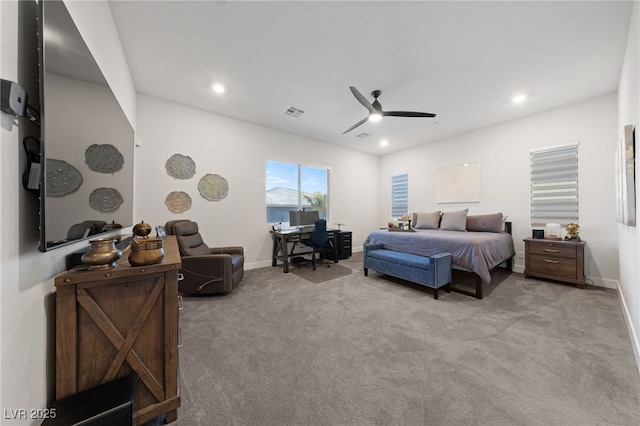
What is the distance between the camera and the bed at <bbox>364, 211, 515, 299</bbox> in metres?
3.06

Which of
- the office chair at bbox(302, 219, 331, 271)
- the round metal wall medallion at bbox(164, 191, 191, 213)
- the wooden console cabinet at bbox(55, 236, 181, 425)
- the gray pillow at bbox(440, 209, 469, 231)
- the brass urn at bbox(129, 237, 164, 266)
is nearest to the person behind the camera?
the wooden console cabinet at bbox(55, 236, 181, 425)

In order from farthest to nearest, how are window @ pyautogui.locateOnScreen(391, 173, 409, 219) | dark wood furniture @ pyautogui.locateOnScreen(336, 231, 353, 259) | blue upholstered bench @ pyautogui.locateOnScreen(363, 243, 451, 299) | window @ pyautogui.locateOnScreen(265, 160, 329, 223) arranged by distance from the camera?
window @ pyautogui.locateOnScreen(391, 173, 409, 219) → dark wood furniture @ pyautogui.locateOnScreen(336, 231, 353, 259) → window @ pyautogui.locateOnScreen(265, 160, 329, 223) → blue upholstered bench @ pyautogui.locateOnScreen(363, 243, 451, 299)

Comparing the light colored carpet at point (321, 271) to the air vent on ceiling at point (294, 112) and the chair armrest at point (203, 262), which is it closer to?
the chair armrest at point (203, 262)

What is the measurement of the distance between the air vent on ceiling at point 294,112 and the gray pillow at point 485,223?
13.3ft

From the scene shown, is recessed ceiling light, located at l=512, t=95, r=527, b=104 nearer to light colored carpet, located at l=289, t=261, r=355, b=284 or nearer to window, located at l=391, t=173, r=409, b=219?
window, located at l=391, t=173, r=409, b=219

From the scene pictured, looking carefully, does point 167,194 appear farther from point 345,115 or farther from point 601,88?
point 601,88

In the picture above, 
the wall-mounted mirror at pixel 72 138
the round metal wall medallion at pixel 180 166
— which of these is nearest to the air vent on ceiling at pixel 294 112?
the round metal wall medallion at pixel 180 166

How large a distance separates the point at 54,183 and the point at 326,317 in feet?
7.79

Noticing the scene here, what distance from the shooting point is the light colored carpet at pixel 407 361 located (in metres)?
1.35

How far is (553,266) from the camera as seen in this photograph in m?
3.57

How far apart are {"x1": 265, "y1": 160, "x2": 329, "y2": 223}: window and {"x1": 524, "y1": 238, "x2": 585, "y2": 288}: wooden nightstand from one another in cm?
413

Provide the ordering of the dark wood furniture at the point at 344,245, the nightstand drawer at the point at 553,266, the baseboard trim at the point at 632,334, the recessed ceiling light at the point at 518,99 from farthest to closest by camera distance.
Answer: the dark wood furniture at the point at 344,245 → the recessed ceiling light at the point at 518,99 → the nightstand drawer at the point at 553,266 → the baseboard trim at the point at 632,334

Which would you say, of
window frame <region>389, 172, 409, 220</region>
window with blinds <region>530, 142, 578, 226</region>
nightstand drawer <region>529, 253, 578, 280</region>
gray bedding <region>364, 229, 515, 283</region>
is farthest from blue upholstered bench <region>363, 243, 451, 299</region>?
window frame <region>389, 172, 409, 220</region>

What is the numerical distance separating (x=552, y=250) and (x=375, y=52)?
4.08 m
